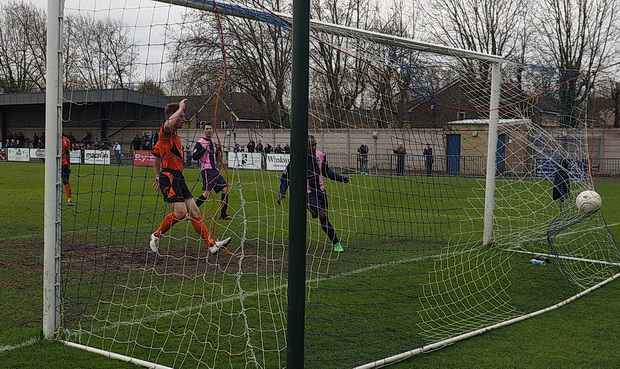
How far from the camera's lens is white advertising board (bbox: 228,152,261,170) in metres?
6.72

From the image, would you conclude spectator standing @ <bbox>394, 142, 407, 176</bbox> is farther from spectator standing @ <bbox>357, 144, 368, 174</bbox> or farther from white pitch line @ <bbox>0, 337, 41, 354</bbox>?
white pitch line @ <bbox>0, 337, 41, 354</bbox>

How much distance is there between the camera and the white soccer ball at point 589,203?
7.60 meters

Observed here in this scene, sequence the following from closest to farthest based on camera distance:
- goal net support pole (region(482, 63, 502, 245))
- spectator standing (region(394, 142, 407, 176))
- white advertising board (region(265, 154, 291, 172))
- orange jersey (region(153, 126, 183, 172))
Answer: orange jersey (region(153, 126, 183, 172))
spectator standing (region(394, 142, 407, 176))
white advertising board (region(265, 154, 291, 172))
goal net support pole (region(482, 63, 502, 245))

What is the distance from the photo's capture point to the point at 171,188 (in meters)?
7.61

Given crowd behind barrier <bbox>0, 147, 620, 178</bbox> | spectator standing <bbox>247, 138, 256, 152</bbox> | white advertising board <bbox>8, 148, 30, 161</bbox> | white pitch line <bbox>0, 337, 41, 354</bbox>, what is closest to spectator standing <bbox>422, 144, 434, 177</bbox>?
crowd behind barrier <bbox>0, 147, 620, 178</bbox>

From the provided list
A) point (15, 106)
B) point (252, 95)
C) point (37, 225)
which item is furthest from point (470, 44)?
point (252, 95)

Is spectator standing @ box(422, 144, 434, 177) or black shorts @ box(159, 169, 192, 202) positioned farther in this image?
spectator standing @ box(422, 144, 434, 177)

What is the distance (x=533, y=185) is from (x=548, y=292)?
3.43 m

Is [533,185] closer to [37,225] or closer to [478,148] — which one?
[478,148]

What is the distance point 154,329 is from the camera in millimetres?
5121

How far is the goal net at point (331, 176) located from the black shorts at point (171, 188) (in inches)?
6.3

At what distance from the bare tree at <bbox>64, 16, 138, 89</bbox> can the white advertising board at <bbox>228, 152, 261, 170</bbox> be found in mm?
1605

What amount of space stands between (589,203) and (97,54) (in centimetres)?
598

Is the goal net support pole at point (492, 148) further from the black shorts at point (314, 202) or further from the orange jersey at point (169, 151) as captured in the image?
the orange jersey at point (169, 151)
